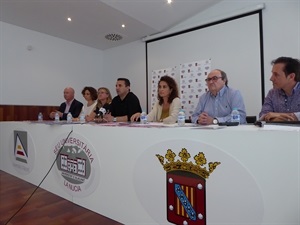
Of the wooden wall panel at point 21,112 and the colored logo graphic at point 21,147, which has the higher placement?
the wooden wall panel at point 21,112

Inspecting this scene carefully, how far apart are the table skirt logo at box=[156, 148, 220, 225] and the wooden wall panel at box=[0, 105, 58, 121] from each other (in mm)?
3050

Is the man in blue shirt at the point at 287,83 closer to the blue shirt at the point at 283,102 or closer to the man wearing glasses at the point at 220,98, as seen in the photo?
the blue shirt at the point at 283,102

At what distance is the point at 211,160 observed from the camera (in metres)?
0.89

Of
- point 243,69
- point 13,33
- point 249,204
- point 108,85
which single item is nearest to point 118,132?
point 249,204

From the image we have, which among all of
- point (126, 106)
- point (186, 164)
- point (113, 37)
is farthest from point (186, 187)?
point (113, 37)

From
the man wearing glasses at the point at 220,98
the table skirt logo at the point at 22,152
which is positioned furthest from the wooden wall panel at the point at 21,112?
Result: the man wearing glasses at the point at 220,98

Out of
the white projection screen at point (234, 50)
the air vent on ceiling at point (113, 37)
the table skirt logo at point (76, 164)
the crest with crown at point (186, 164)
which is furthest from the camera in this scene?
the air vent on ceiling at point (113, 37)

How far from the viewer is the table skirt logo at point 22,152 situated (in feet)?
6.45

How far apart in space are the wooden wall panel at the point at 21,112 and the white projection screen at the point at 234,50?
92.5 inches

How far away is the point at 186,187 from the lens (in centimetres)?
96

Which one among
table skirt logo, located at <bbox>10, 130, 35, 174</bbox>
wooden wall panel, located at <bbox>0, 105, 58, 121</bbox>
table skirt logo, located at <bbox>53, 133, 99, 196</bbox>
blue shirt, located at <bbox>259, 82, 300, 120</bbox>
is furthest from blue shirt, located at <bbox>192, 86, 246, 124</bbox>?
wooden wall panel, located at <bbox>0, 105, 58, 121</bbox>

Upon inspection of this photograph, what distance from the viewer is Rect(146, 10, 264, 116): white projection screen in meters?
2.72

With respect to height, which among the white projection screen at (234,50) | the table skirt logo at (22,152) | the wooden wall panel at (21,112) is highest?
the white projection screen at (234,50)

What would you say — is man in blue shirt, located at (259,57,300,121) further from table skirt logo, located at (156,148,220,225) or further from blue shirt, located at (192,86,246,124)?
table skirt logo, located at (156,148,220,225)
